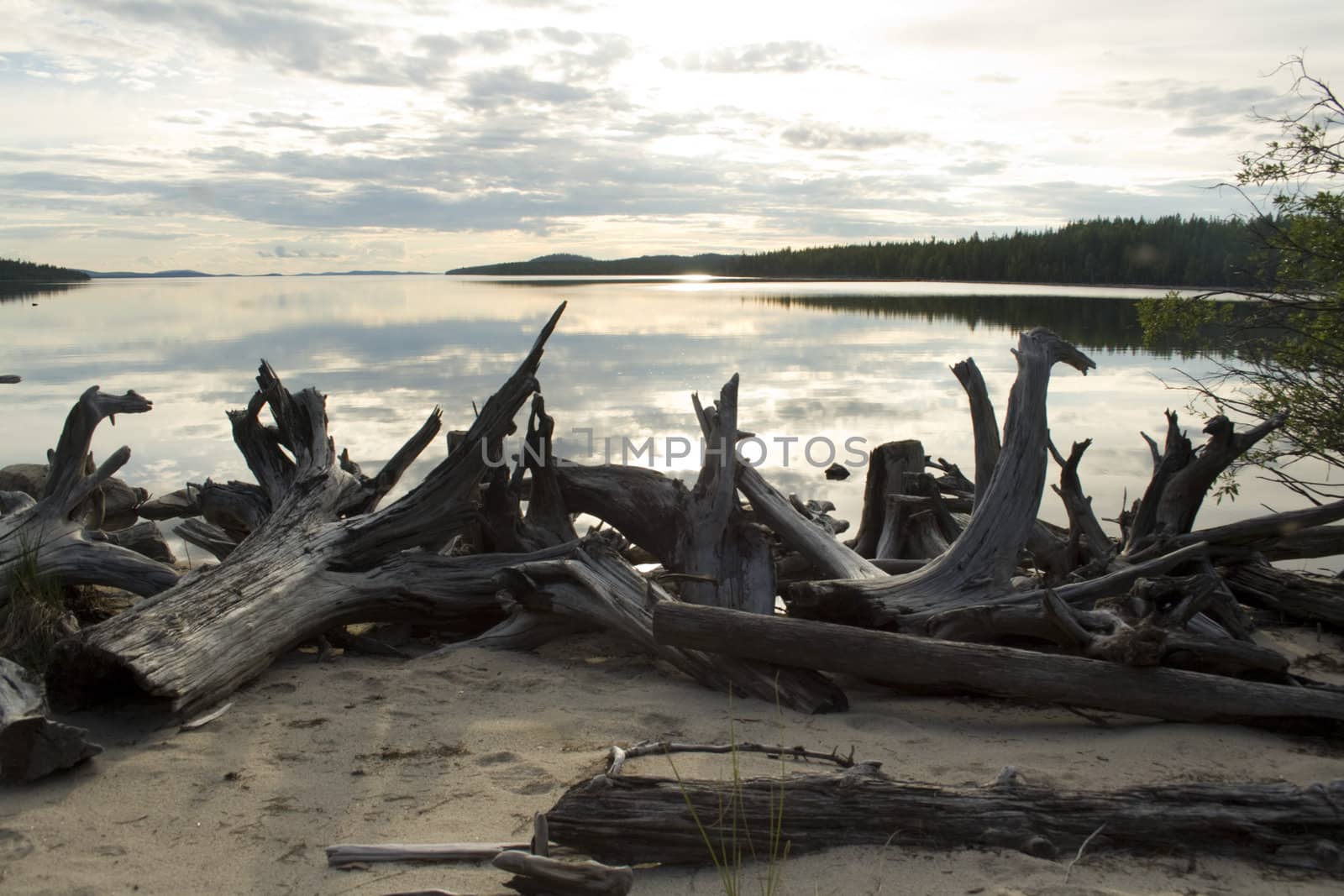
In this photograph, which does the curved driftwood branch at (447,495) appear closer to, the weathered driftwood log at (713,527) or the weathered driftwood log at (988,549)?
the weathered driftwood log at (713,527)

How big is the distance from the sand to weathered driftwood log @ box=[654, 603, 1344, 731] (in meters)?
0.11

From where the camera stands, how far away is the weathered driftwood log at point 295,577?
3.98 meters

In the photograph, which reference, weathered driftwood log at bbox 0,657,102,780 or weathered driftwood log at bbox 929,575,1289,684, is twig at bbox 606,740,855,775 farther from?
weathered driftwood log at bbox 0,657,102,780

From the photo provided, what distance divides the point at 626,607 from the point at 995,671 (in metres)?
1.78

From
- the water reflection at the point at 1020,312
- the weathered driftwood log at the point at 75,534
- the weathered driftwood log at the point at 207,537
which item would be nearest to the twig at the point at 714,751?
the weathered driftwood log at the point at 75,534

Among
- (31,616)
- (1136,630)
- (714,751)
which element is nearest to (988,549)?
(1136,630)

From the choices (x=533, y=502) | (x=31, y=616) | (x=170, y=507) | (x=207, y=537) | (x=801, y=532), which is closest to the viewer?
(x=31, y=616)

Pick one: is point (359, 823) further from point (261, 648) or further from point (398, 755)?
point (261, 648)

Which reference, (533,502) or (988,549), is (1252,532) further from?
(533,502)

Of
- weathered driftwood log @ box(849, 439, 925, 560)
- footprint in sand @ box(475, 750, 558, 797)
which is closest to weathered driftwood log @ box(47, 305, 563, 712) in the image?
footprint in sand @ box(475, 750, 558, 797)

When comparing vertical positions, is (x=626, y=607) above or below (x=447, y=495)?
below

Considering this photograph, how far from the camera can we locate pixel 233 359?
72.0 feet

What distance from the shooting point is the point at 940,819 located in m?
3.01

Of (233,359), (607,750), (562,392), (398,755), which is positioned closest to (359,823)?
(398,755)
